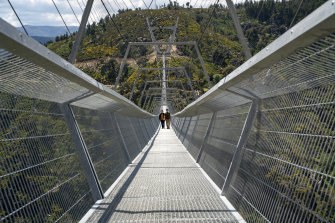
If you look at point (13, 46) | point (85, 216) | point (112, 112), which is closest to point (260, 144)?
point (85, 216)

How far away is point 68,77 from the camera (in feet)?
18.4

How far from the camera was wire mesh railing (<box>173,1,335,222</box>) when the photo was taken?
3664mm

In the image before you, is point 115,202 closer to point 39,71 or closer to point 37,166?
point 37,166

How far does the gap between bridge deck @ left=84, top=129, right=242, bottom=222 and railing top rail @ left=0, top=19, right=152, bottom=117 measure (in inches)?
77.5

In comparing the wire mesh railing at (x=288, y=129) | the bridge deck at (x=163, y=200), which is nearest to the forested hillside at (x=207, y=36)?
the wire mesh railing at (x=288, y=129)

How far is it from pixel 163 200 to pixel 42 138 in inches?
104

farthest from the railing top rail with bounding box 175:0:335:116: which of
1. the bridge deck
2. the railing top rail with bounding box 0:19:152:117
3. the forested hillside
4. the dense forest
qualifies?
the railing top rail with bounding box 0:19:152:117

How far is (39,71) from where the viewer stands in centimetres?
488

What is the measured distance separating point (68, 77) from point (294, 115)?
300 centimetres

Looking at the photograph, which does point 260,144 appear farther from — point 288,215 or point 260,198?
point 288,215

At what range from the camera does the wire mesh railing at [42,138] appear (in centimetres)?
418

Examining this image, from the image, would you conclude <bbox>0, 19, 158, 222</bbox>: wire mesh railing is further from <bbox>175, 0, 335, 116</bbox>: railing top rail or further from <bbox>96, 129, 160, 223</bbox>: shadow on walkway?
<bbox>175, 0, 335, 116</bbox>: railing top rail

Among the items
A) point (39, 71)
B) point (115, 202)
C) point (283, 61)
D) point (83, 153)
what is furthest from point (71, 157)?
point (283, 61)

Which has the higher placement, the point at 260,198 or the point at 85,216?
the point at 260,198
